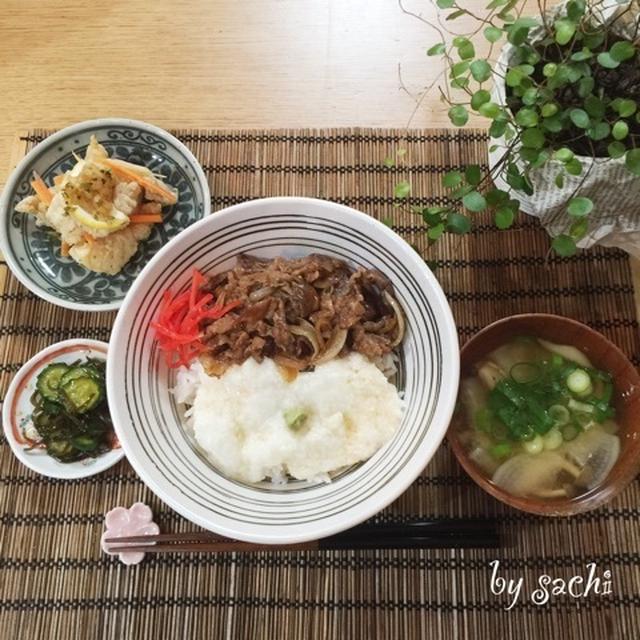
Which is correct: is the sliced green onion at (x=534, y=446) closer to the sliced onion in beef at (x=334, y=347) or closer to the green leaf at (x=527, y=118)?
the sliced onion in beef at (x=334, y=347)

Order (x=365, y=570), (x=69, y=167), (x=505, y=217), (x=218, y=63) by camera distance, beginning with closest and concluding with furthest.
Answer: (x=505, y=217) < (x=365, y=570) < (x=69, y=167) < (x=218, y=63)

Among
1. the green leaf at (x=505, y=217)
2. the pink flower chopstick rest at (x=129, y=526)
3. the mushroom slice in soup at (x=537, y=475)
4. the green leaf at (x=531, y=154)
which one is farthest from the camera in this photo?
the pink flower chopstick rest at (x=129, y=526)

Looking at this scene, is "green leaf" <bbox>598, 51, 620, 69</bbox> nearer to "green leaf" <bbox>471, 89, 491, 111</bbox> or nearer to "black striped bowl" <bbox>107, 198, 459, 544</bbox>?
"green leaf" <bbox>471, 89, 491, 111</bbox>

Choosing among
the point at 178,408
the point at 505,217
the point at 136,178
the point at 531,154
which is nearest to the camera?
the point at 531,154

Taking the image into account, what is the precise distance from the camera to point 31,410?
202 cm

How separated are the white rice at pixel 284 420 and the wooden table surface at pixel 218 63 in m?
0.99

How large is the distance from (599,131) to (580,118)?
6 centimetres

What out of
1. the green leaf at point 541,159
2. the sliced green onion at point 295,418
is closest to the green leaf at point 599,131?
the green leaf at point 541,159

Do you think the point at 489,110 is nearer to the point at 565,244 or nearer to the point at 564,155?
the point at 564,155

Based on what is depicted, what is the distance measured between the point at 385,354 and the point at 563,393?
0.54 meters

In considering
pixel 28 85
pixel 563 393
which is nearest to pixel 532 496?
pixel 563 393

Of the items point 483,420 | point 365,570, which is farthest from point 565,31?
point 365,570

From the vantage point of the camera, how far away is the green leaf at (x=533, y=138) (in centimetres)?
154

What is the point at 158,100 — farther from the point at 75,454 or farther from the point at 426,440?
the point at 426,440
